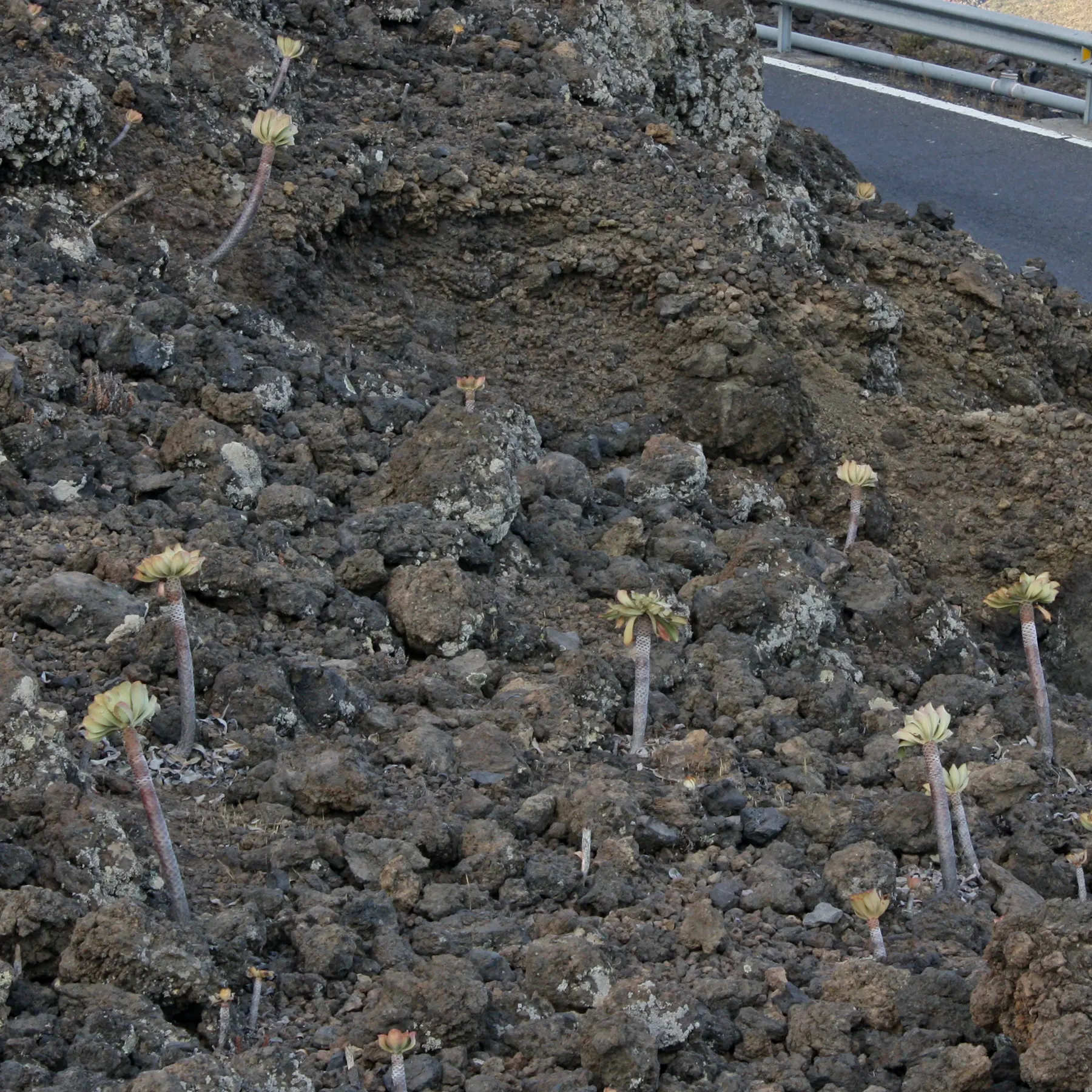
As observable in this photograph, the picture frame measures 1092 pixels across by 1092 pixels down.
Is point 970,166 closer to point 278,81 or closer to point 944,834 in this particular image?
point 278,81

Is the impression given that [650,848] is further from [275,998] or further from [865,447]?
[865,447]

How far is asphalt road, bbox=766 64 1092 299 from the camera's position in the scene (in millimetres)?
9828

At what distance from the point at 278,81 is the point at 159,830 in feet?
14.3

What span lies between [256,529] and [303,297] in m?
1.83

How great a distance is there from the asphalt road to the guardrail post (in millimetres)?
512

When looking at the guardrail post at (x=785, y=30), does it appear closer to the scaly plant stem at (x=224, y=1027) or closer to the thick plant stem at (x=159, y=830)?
the thick plant stem at (x=159, y=830)

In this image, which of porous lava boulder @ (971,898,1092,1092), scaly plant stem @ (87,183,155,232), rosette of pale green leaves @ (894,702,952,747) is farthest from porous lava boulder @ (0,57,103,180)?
porous lava boulder @ (971,898,1092,1092)

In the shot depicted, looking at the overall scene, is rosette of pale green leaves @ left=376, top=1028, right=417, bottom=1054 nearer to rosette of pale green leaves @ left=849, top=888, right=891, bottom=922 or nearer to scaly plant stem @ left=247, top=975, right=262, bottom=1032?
scaly plant stem @ left=247, top=975, right=262, bottom=1032

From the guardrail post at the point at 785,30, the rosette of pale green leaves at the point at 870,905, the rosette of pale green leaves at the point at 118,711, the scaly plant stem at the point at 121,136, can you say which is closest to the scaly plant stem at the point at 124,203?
the scaly plant stem at the point at 121,136

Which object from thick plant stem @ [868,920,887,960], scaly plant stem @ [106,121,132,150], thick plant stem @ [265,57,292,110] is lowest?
thick plant stem @ [868,920,887,960]

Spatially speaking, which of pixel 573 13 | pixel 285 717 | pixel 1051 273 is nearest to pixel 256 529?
pixel 285 717

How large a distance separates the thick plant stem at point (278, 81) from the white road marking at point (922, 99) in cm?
526

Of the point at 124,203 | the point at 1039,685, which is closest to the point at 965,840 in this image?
the point at 1039,685

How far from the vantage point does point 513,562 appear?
5562mm
